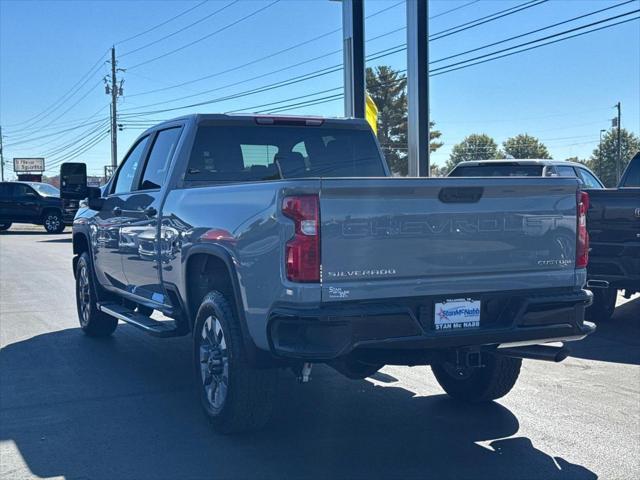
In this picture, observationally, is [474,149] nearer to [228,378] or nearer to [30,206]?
[30,206]

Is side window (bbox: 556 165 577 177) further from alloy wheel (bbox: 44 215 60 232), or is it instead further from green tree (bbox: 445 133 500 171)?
green tree (bbox: 445 133 500 171)

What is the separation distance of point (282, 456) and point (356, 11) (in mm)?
10763

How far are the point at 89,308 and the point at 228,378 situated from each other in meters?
4.00

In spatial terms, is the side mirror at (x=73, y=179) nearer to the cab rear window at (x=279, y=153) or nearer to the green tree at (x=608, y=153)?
the cab rear window at (x=279, y=153)

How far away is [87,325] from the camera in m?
8.27

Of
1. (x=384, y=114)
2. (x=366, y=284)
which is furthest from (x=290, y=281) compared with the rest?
(x=384, y=114)

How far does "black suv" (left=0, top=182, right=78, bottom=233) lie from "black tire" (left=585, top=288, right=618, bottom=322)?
79.0 feet

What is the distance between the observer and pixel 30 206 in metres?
29.6

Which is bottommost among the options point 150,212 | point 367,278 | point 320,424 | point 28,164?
point 320,424

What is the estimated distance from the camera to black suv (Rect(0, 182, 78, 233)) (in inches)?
1164

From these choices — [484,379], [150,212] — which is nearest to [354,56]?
[150,212]

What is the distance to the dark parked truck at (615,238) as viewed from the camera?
26.4ft

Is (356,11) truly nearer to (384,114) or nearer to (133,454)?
(133,454)

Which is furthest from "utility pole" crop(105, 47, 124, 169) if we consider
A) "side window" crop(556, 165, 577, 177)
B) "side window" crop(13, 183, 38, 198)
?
"side window" crop(556, 165, 577, 177)
